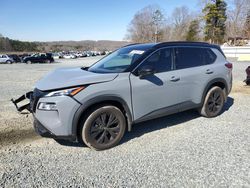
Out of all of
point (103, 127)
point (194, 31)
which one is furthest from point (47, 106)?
point (194, 31)

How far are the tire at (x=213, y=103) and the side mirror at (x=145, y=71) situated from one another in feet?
5.95

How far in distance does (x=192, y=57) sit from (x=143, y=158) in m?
2.42

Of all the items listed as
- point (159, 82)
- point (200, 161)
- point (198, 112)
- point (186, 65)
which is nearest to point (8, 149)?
point (159, 82)

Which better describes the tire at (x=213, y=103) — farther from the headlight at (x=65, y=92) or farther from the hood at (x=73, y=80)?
the headlight at (x=65, y=92)

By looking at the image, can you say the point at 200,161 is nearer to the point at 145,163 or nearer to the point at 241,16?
the point at 145,163

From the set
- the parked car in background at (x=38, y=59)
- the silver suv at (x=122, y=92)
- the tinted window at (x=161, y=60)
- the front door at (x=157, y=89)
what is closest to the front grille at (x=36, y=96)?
the silver suv at (x=122, y=92)

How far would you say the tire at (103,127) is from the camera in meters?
3.42

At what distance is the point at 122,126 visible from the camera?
3.70m

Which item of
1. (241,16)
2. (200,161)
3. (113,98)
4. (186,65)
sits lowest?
(200,161)

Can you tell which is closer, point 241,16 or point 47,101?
point 47,101

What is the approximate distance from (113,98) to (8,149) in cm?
196

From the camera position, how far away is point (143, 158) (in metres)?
3.28

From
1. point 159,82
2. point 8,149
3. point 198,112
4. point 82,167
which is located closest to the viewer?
point 82,167

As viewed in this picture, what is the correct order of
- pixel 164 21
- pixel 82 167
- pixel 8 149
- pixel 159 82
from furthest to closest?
pixel 164 21
pixel 159 82
pixel 8 149
pixel 82 167
